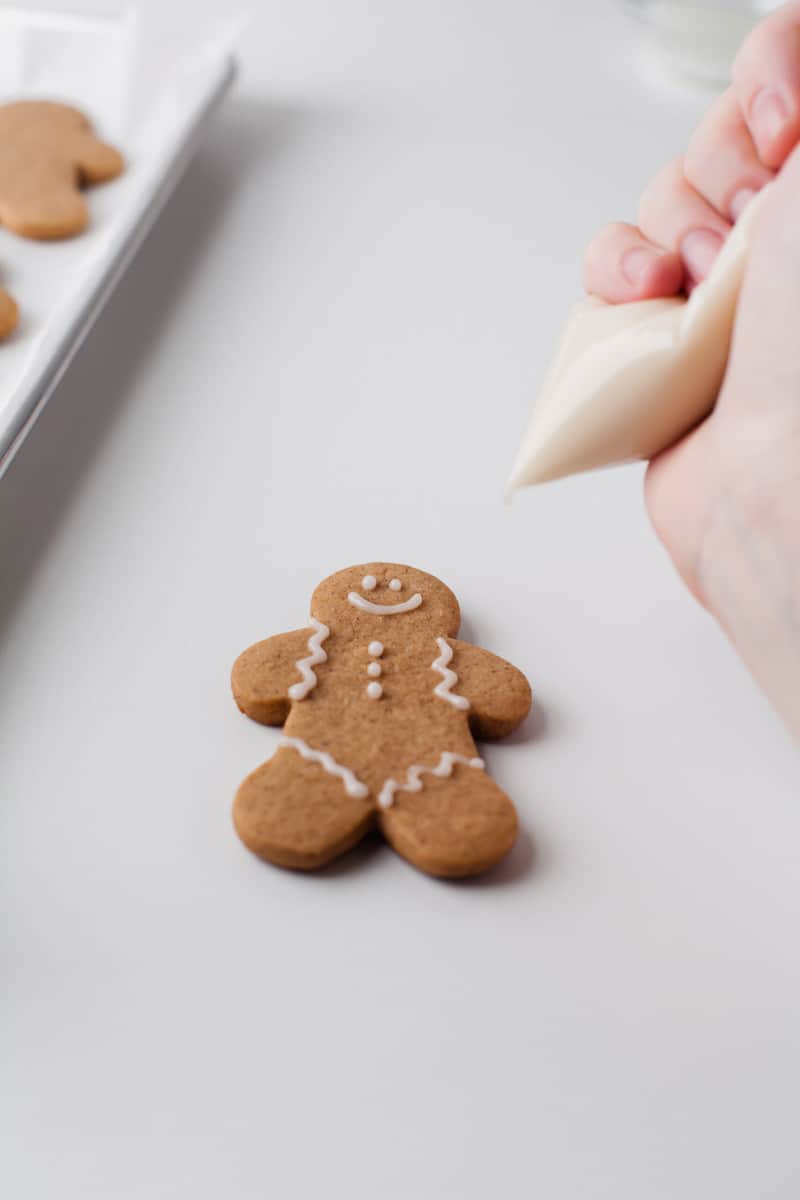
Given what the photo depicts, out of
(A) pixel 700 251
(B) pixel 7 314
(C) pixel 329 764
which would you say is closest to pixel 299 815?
(C) pixel 329 764

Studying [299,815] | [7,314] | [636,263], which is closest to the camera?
[299,815]

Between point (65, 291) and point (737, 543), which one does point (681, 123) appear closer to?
point (65, 291)

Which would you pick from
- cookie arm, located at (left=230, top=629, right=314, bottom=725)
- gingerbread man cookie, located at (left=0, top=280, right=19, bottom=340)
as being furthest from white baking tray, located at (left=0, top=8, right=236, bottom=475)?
cookie arm, located at (left=230, top=629, right=314, bottom=725)

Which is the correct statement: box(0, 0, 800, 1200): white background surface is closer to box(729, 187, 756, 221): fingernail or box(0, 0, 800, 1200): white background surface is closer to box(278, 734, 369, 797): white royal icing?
box(278, 734, 369, 797): white royal icing

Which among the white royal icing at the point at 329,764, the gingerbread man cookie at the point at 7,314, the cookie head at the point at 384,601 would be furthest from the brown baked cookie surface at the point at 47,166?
the white royal icing at the point at 329,764

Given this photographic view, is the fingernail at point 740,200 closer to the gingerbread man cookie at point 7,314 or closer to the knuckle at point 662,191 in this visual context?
the knuckle at point 662,191

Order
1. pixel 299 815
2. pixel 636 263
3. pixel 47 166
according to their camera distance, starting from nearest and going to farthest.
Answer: pixel 299 815 → pixel 636 263 → pixel 47 166

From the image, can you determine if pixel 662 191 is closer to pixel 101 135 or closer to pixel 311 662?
pixel 311 662

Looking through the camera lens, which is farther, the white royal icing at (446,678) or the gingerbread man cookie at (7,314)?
the gingerbread man cookie at (7,314)
